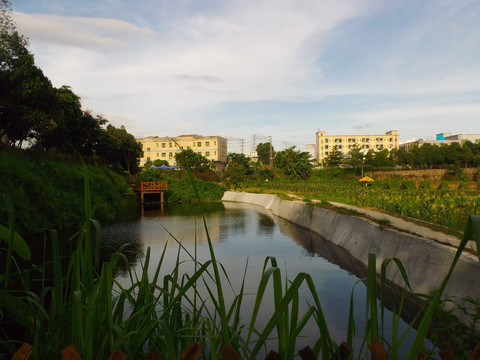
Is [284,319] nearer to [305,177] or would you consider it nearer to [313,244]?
[313,244]

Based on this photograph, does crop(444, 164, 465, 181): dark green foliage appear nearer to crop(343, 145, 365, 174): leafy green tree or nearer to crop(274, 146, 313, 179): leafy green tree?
crop(343, 145, 365, 174): leafy green tree

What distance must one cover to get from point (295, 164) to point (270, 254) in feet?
120

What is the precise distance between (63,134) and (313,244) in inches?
604

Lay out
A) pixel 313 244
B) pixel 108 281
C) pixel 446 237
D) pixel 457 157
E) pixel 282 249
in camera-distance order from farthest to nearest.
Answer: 1. pixel 457 157
2. pixel 313 244
3. pixel 282 249
4. pixel 446 237
5. pixel 108 281

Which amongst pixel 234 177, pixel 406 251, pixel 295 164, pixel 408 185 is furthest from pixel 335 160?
pixel 406 251

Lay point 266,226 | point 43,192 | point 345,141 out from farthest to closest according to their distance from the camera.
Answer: point 345,141
point 266,226
point 43,192

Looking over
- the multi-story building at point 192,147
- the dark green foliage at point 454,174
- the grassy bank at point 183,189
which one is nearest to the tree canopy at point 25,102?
the grassy bank at point 183,189

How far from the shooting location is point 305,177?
4591 centimetres

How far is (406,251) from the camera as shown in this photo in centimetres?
674

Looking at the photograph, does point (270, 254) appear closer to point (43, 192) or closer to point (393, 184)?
point (43, 192)

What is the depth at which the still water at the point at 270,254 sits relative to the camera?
219 inches

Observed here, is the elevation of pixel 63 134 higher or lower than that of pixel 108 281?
higher

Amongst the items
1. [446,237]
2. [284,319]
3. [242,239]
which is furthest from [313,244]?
[284,319]

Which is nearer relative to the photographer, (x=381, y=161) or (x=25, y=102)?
(x=25, y=102)
